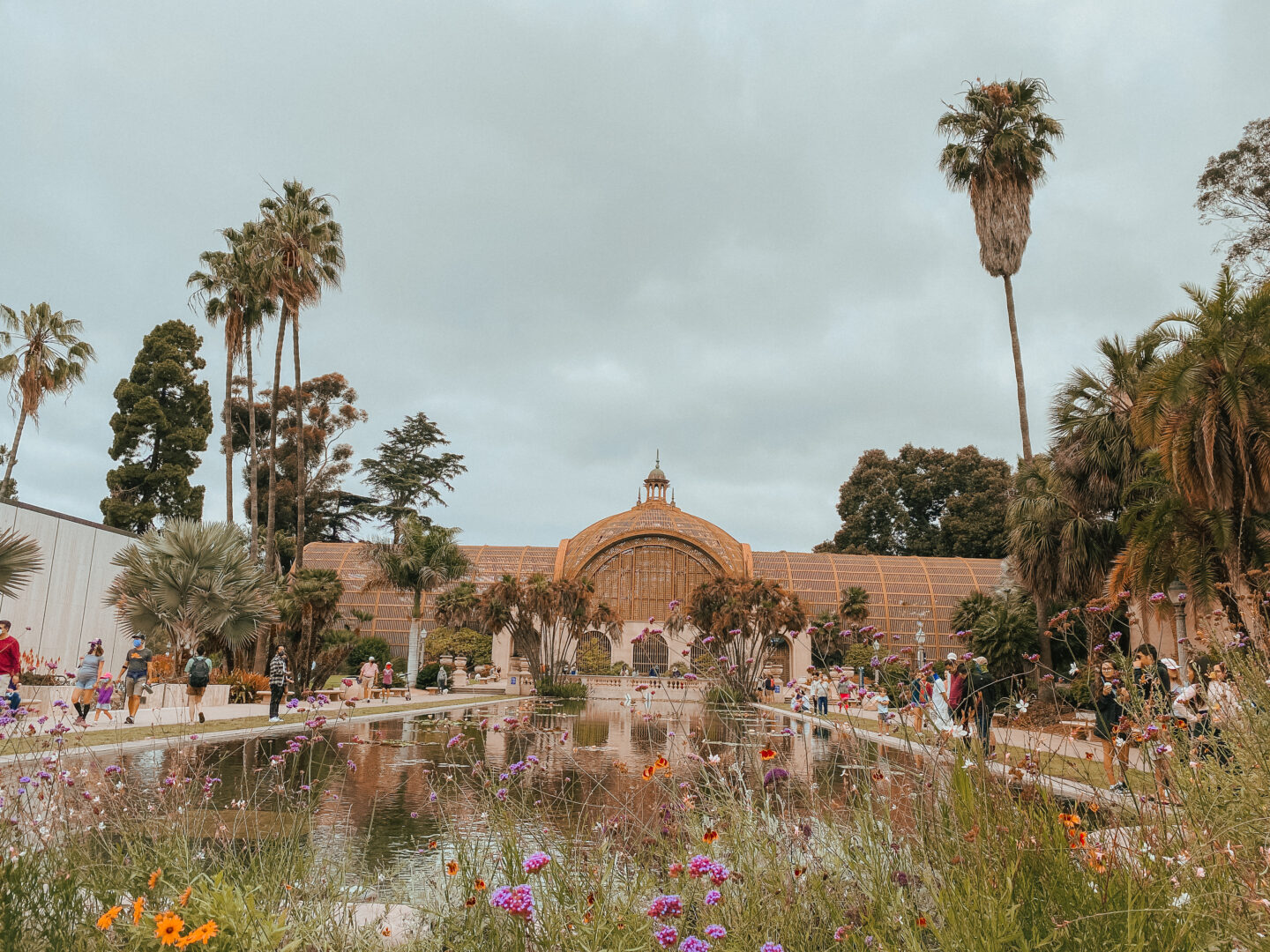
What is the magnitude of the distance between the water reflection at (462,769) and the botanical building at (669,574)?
83.5 feet

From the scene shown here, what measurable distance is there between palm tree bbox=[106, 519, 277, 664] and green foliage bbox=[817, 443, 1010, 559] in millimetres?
42264

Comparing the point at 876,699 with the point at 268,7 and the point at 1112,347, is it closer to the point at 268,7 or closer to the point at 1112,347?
the point at 268,7

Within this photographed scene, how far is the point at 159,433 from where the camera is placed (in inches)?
1634

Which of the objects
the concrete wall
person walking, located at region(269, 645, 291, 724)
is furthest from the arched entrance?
person walking, located at region(269, 645, 291, 724)

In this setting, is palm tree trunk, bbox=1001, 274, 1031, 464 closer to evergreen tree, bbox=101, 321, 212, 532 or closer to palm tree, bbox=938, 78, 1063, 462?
palm tree, bbox=938, 78, 1063, 462

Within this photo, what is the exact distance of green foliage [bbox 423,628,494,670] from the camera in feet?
129

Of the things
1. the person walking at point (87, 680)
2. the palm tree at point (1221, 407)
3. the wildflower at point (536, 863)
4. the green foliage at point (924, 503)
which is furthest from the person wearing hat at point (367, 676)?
the green foliage at point (924, 503)

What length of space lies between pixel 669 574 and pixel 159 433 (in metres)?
25.3

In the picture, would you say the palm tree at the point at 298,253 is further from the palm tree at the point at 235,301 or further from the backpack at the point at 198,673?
the backpack at the point at 198,673

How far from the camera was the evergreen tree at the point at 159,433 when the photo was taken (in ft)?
132

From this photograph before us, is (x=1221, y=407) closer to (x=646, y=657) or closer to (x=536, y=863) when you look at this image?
(x=536, y=863)

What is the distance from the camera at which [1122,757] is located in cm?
291

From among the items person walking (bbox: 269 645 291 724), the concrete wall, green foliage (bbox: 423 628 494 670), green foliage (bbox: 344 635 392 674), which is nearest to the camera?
person walking (bbox: 269 645 291 724)

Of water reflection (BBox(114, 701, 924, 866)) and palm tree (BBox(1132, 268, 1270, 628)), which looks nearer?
water reflection (BBox(114, 701, 924, 866))
